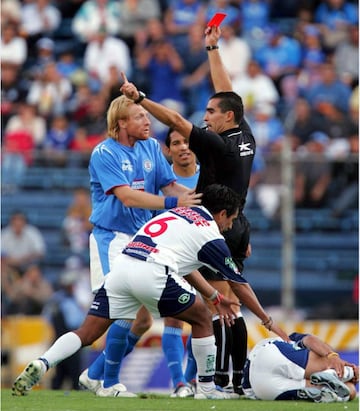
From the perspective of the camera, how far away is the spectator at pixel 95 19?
77.8ft

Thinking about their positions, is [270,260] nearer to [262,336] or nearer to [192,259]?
[262,336]

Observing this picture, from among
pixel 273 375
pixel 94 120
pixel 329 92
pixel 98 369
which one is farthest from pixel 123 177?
pixel 329 92

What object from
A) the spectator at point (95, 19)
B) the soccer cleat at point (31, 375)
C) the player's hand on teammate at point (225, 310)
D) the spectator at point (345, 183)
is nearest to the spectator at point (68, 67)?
the spectator at point (95, 19)

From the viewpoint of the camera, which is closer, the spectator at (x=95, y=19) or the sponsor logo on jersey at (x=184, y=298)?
the sponsor logo on jersey at (x=184, y=298)

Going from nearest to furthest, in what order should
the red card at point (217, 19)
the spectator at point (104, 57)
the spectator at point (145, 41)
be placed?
the red card at point (217, 19) < the spectator at point (145, 41) < the spectator at point (104, 57)

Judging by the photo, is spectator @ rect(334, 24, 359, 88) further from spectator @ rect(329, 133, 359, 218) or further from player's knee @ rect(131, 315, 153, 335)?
player's knee @ rect(131, 315, 153, 335)

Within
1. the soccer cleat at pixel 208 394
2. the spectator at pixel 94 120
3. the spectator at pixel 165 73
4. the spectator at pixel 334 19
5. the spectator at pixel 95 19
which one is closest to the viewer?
the soccer cleat at pixel 208 394

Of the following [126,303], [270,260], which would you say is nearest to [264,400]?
[126,303]

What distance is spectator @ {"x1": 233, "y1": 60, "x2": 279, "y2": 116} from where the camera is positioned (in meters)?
21.3

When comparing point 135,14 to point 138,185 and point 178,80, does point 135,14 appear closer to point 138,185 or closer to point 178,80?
point 178,80

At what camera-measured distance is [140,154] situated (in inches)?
459

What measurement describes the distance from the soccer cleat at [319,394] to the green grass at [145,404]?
0.18 meters

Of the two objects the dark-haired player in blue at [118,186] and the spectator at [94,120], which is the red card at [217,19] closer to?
the dark-haired player in blue at [118,186]

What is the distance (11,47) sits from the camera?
23438mm
